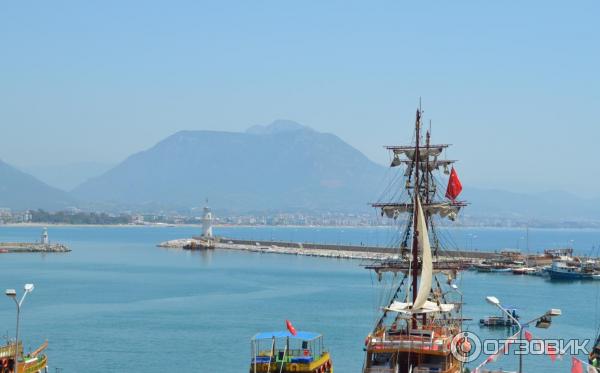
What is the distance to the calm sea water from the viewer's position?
2434 inches

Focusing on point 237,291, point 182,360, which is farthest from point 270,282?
point 182,360

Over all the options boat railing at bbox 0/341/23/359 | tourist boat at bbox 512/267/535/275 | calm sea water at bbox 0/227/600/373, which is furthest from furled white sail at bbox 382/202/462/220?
tourist boat at bbox 512/267/535/275

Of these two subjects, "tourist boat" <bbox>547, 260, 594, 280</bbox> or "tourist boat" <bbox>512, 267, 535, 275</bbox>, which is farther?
"tourist boat" <bbox>512, 267, 535, 275</bbox>

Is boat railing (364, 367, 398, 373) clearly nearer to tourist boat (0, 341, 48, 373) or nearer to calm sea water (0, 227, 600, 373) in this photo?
tourist boat (0, 341, 48, 373)

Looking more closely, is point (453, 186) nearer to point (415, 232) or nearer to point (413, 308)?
point (415, 232)

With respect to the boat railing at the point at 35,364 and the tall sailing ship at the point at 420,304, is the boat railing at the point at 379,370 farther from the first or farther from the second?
the boat railing at the point at 35,364

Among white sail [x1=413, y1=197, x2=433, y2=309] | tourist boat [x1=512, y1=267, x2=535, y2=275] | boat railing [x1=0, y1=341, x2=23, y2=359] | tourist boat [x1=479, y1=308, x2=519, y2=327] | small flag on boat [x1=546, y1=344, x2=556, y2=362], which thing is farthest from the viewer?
tourist boat [x1=512, y1=267, x2=535, y2=275]

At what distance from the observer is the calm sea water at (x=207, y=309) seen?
6181cm

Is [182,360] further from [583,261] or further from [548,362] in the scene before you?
[583,261]

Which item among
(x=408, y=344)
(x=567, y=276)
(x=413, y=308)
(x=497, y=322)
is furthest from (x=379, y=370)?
(x=567, y=276)

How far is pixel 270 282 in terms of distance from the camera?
122 metres

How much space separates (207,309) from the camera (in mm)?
89375

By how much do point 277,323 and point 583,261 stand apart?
248ft

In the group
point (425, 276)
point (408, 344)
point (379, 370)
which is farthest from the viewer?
point (425, 276)
